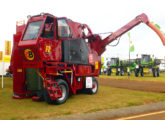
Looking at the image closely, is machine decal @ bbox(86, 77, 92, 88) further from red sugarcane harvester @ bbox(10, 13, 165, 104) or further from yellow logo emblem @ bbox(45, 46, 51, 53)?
yellow logo emblem @ bbox(45, 46, 51, 53)

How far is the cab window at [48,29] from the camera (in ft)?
27.6

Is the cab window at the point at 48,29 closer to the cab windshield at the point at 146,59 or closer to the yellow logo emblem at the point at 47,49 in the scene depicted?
the yellow logo emblem at the point at 47,49

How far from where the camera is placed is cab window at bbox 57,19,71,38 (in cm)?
898

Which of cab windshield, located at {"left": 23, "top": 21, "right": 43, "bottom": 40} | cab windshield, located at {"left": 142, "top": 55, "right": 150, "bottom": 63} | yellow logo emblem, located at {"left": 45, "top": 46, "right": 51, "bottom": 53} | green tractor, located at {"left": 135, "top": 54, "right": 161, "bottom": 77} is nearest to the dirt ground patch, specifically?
yellow logo emblem, located at {"left": 45, "top": 46, "right": 51, "bottom": 53}

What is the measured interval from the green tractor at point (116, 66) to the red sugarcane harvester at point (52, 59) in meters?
23.8

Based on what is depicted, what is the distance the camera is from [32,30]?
27.9 feet

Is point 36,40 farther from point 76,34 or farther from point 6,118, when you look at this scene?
point 6,118

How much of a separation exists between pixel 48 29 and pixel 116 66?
2680 cm

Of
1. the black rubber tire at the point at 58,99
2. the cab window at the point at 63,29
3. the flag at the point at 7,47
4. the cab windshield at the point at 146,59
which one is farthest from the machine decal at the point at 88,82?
the cab windshield at the point at 146,59

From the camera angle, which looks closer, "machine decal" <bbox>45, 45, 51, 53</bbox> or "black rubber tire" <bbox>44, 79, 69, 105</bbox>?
"black rubber tire" <bbox>44, 79, 69, 105</bbox>

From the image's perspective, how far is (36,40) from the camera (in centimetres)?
789

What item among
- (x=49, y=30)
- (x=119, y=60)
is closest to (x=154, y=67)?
(x=119, y=60)

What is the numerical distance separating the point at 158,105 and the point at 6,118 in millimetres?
6046

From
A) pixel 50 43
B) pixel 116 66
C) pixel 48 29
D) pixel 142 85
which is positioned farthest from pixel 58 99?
pixel 116 66
